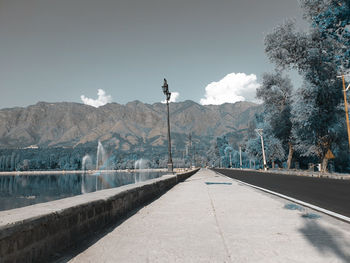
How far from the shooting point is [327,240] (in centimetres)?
419

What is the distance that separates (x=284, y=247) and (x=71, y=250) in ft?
9.91

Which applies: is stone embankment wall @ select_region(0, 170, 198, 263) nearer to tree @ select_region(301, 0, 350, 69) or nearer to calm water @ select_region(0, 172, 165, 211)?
tree @ select_region(301, 0, 350, 69)

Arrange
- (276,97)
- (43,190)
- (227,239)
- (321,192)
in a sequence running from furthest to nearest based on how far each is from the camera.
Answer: (43,190) < (276,97) < (321,192) < (227,239)

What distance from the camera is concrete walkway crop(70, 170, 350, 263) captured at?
140 inches

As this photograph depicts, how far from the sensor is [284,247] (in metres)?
3.90

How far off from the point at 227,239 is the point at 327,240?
149 centimetres

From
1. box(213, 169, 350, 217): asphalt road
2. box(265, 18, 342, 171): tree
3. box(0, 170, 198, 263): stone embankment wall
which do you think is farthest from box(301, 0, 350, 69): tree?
box(0, 170, 198, 263): stone embankment wall

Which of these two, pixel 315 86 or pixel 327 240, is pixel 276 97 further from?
pixel 327 240

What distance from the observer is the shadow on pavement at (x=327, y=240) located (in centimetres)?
363

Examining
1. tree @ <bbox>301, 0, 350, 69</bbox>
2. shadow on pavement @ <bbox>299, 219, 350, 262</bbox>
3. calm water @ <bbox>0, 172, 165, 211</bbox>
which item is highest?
tree @ <bbox>301, 0, 350, 69</bbox>

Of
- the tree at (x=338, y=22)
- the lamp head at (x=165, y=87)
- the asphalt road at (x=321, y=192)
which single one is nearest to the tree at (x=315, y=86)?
the tree at (x=338, y=22)

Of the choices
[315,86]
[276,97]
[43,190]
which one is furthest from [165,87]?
[43,190]

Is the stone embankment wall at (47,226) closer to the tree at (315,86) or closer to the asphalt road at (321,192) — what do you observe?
the asphalt road at (321,192)

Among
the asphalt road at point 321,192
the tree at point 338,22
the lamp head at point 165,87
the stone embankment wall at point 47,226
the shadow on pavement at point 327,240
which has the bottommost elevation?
the asphalt road at point 321,192
